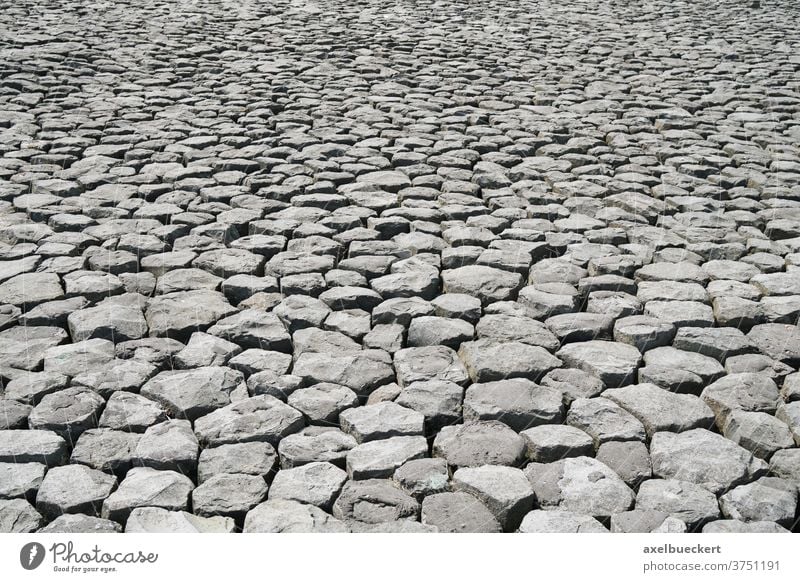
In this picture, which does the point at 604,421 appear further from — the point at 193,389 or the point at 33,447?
the point at 33,447

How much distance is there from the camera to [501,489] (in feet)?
7.75

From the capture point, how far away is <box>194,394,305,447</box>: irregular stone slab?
2598 millimetres

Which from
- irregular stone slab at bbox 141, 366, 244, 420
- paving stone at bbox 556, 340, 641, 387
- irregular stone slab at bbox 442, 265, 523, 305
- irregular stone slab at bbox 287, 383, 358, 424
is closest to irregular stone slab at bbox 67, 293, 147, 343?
irregular stone slab at bbox 141, 366, 244, 420

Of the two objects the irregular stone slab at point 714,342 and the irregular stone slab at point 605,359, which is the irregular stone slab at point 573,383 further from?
the irregular stone slab at point 714,342

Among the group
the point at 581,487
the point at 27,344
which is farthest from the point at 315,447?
the point at 27,344

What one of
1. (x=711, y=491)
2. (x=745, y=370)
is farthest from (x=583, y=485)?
(x=745, y=370)

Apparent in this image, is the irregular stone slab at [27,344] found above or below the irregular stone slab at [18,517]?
below

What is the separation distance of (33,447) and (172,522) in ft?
1.89

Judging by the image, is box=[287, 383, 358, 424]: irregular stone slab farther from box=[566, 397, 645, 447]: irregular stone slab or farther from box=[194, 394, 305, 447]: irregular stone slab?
box=[566, 397, 645, 447]: irregular stone slab

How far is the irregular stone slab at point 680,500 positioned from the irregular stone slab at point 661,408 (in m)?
0.27

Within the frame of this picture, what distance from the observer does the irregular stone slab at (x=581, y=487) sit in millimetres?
2324

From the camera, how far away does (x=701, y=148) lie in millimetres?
5586

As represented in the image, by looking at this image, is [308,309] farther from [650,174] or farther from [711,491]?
[650,174]
